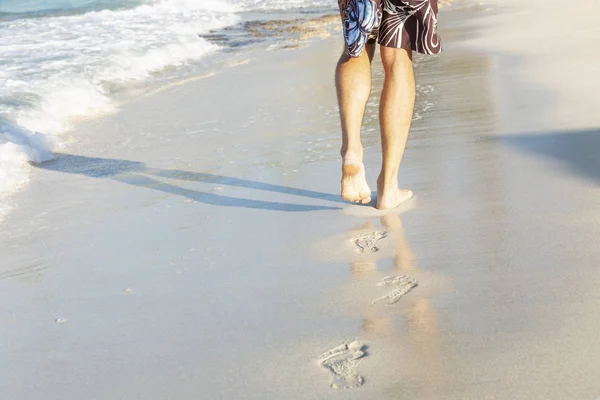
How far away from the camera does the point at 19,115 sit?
617cm

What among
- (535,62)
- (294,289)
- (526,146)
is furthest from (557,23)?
(294,289)

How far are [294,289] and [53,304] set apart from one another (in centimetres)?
75

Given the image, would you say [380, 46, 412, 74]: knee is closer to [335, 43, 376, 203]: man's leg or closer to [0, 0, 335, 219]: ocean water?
[335, 43, 376, 203]: man's leg

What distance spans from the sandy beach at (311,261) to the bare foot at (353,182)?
96 mm

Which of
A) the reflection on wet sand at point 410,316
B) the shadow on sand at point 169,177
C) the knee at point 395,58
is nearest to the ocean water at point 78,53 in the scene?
the shadow on sand at point 169,177

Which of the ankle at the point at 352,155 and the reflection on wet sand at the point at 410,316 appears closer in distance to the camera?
the reflection on wet sand at the point at 410,316

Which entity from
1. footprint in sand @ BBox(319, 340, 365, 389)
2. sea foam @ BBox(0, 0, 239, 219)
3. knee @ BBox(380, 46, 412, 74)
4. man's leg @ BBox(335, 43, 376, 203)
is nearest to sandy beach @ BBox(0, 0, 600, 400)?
footprint in sand @ BBox(319, 340, 365, 389)

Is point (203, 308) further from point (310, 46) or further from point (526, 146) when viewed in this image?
point (310, 46)

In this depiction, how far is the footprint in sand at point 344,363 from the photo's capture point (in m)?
1.96

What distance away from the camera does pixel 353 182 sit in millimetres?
3219

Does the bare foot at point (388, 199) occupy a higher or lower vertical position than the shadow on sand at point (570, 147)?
higher

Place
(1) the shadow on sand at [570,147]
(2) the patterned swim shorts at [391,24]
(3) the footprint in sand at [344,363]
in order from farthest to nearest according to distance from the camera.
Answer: (1) the shadow on sand at [570,147], (2) the patterned swim shorts at [391,24], (3) the footprint in sand at [344,363]

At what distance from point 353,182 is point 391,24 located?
58 centimetres

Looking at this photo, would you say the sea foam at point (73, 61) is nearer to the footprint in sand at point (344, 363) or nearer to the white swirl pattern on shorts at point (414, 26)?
the white swirl pattern on shorts at point (414, 26)
